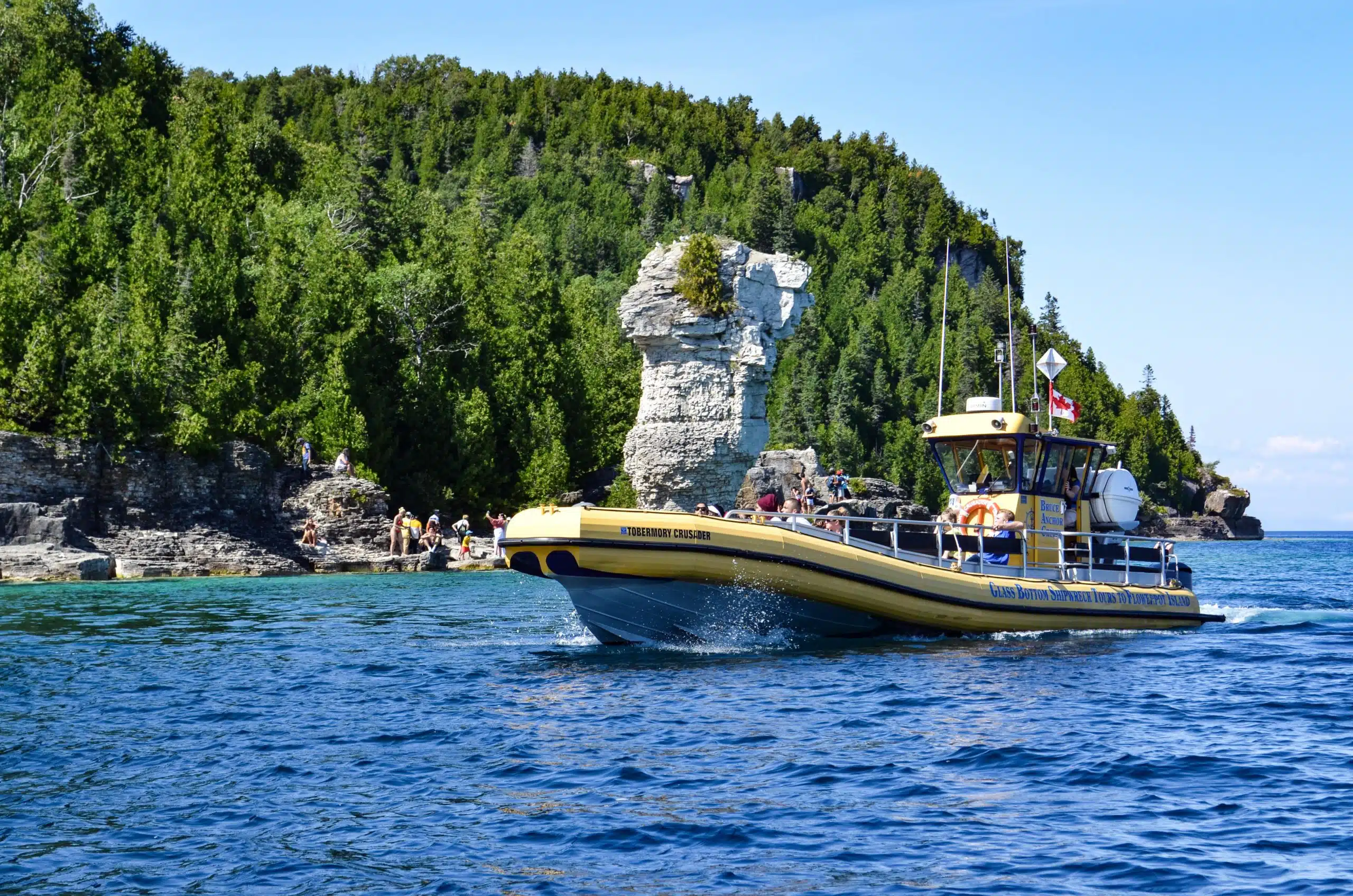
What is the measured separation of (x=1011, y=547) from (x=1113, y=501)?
3.03 metres

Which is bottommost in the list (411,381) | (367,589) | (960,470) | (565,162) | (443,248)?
(367,589)

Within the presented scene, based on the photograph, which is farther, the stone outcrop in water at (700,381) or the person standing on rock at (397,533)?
the stone outcrop in water at (700,381)

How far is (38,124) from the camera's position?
187ft

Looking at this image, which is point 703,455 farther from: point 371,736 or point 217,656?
point 371,736

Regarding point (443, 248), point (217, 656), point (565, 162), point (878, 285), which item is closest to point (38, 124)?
point (443, 248)

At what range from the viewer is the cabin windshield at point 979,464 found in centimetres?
2162

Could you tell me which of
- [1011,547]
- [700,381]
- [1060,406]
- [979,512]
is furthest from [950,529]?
[700,381]

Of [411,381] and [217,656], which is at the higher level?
[411,381]

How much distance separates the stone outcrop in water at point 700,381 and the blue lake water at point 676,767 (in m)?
37.1

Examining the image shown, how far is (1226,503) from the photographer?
155625 millimetres

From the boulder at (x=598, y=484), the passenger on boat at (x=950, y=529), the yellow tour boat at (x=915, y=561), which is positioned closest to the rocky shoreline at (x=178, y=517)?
the boulder at (x=598, y=484)

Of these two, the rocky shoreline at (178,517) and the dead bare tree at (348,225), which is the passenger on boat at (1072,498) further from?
the dead bare tree at (348,225)

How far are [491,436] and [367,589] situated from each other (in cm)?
2397

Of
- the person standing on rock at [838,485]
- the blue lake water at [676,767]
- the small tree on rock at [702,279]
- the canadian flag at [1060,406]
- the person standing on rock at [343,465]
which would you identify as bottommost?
the blue lake water at [676,767]
